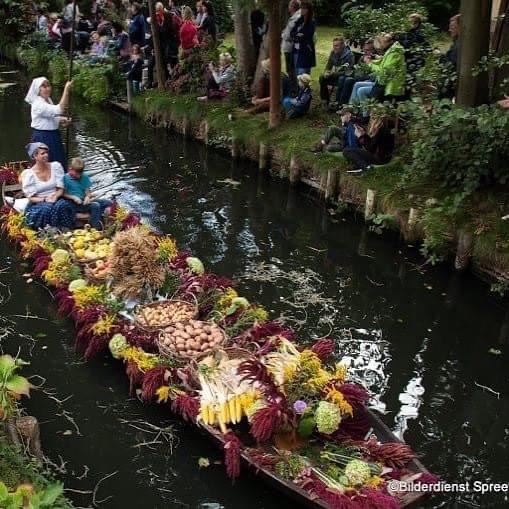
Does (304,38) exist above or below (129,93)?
above

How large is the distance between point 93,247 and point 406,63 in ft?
20.9

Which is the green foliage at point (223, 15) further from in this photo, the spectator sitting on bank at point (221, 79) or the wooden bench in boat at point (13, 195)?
the wooden bench in boat at point (13, 195)

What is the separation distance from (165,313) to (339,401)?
235 centimetres

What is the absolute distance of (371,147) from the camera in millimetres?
12047

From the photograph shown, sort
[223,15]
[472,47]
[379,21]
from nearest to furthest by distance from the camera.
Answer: [472,47], [379,21], [223,15]

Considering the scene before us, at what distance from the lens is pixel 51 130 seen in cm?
1130

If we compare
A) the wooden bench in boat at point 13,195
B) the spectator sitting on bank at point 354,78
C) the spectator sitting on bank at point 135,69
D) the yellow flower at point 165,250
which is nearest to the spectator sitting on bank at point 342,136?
the spectator sitting on bank at point 354,78

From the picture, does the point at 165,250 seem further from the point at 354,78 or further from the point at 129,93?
the point at 129,93

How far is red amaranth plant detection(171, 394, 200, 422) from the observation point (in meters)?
6.44

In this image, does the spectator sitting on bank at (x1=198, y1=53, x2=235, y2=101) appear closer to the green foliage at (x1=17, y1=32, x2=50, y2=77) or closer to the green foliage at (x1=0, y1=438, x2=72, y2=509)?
the green foliage at (x1=17, y1=32, x2=50, y2=77)

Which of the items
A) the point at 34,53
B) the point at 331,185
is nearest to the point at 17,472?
the point at 331,185

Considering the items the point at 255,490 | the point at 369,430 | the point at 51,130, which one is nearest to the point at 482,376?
the point at 369,430

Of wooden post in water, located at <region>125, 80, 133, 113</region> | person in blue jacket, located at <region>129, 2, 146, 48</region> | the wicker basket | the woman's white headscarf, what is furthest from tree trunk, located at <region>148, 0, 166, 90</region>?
the wicker basket

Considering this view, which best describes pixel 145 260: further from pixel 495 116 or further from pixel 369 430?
pixel 495 116
